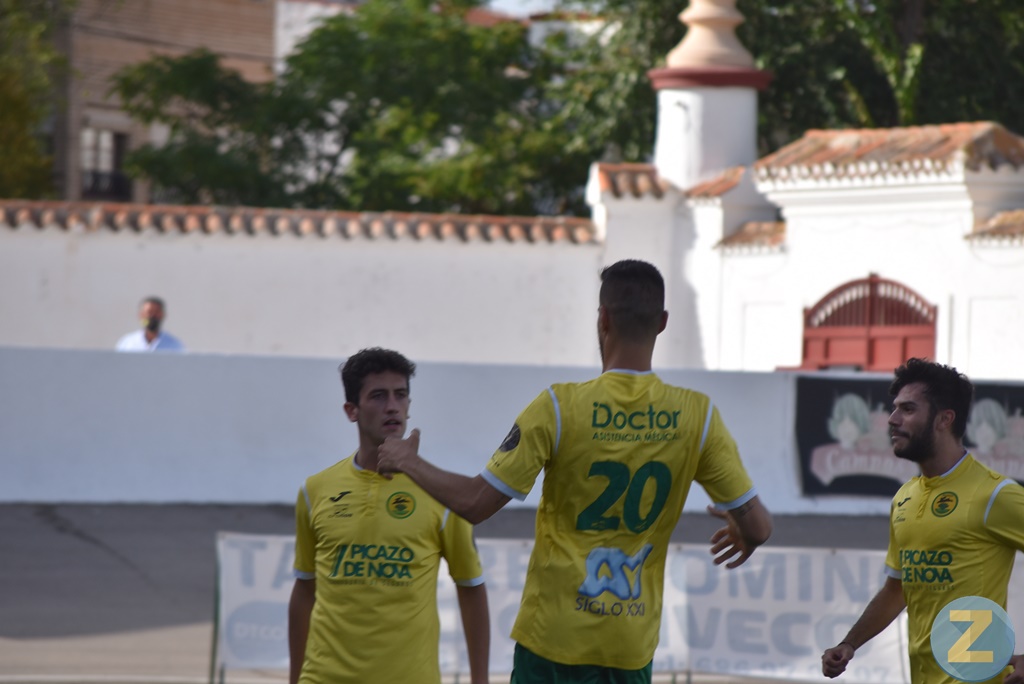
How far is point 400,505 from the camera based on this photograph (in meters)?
5.27

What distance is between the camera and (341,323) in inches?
758

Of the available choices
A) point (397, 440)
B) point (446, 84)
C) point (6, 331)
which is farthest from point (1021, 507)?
point (446, 84)

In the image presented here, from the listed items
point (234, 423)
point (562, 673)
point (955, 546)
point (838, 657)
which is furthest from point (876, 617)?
point (234, 423)

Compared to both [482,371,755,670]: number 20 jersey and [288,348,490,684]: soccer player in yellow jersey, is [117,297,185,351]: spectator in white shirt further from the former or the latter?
[482,371,755,670]: number 20 jersey

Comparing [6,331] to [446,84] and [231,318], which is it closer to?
[231,318]

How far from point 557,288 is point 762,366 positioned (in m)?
2.76

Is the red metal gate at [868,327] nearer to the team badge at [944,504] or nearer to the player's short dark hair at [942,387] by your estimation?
the player's short dark hair at [942,387]

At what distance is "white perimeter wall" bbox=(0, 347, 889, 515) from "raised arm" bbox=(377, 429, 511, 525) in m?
10.2

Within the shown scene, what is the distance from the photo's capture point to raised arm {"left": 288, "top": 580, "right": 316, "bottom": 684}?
17.9ft

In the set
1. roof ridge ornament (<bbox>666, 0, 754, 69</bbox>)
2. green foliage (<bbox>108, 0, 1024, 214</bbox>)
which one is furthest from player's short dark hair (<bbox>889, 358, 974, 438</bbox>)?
green foliage (<bbox>108, 0, 1024, 214</bbox>)

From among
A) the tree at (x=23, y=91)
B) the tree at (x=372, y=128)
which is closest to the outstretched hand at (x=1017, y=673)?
the tree at (x=372, y=128)

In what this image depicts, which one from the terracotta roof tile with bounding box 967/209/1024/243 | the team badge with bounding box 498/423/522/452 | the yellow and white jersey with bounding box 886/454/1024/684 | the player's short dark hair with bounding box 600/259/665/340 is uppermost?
the terracotta roof tile with bounding box 967/209/1024/243

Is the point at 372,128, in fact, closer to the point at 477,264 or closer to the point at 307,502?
the point at 477,264

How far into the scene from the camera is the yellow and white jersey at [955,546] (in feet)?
17.1
